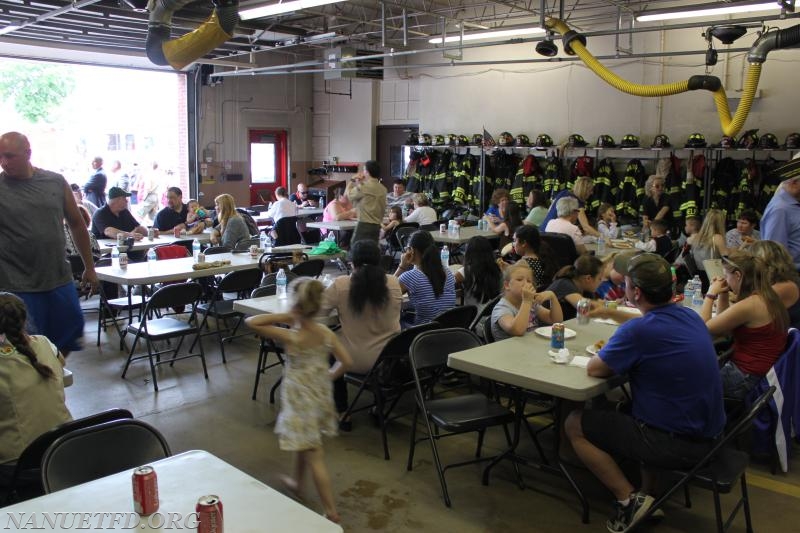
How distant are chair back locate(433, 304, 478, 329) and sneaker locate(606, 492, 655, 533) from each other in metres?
1.68

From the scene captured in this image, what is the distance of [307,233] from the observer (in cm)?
1138

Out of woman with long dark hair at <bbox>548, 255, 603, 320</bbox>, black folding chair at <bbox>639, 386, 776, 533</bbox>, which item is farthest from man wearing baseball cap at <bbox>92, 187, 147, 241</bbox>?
black folding chair at <bbox>639, 386, 776, 533</bbox>

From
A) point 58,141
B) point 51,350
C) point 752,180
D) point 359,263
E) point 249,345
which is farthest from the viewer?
point 58,141

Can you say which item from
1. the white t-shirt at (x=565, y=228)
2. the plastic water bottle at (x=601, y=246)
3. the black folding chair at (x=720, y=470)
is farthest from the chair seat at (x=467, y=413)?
the plastic water bottle at (x=601, y=246)

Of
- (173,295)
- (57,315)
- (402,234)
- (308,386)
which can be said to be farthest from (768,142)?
(57,315)

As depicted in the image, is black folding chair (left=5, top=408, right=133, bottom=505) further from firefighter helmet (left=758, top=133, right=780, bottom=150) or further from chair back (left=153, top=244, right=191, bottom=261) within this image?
firefighter helmet (left=758, top=133, right=780, bottom=150)

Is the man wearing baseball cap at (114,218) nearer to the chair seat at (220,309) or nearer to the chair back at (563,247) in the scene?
the chair seat at (220,309)

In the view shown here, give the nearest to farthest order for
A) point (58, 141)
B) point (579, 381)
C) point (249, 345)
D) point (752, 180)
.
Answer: point (579, 381) < point (249, 345) < point (752, 180) < point (58, 141)

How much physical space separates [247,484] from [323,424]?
3.86 ft

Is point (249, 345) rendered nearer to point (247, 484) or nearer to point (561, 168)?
point (247, 484)

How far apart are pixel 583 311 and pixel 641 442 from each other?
123cm

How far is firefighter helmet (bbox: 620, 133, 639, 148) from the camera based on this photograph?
1151 cm

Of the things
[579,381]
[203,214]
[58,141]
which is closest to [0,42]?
[58,141]

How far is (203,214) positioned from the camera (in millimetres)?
9500
